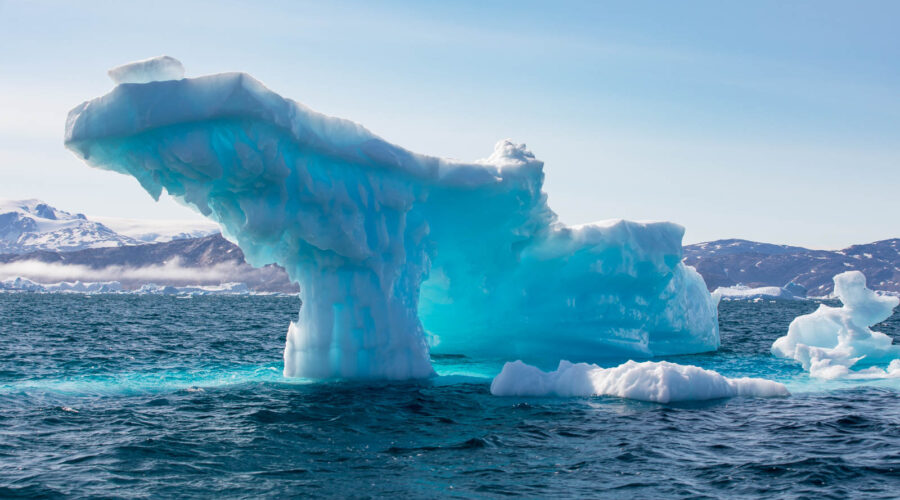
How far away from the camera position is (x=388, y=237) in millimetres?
18125

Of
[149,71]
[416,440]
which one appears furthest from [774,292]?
[149,71]

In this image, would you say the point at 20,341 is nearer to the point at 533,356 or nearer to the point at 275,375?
the point at 275,375

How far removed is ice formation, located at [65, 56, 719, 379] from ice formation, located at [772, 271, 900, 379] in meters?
3.44

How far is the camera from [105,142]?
15203mm

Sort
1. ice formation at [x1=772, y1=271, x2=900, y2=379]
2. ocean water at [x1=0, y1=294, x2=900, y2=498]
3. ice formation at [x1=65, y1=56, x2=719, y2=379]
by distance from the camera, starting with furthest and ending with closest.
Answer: ice formation at [x1=772, y1=271, x2=900, y2=379] → ice formation at [x1=65, y1=56, x2=719, y2=379] → ocean water at [x1=0, y1=294, x2=900, y2=498]

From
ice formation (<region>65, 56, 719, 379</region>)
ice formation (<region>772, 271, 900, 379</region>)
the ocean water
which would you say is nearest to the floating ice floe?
ice formation (<region>772, 271, 900, 379</region>)

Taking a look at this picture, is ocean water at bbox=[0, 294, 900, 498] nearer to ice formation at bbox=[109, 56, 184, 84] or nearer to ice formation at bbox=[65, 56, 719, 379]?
ice formation at bbox=[65, 56, 719, 379]

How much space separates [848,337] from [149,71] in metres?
19.8

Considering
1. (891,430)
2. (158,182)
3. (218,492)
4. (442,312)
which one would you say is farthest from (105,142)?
(891,430)

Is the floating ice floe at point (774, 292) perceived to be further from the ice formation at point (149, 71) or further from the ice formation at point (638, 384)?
the ice formation at point (149, 71)

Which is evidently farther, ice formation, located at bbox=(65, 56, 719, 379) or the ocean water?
ice formation, located at bbox=(65, 56, 719, 379)

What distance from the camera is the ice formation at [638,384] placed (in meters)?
15.8

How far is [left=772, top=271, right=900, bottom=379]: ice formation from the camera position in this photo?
804 inches

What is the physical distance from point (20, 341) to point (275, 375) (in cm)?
1467
